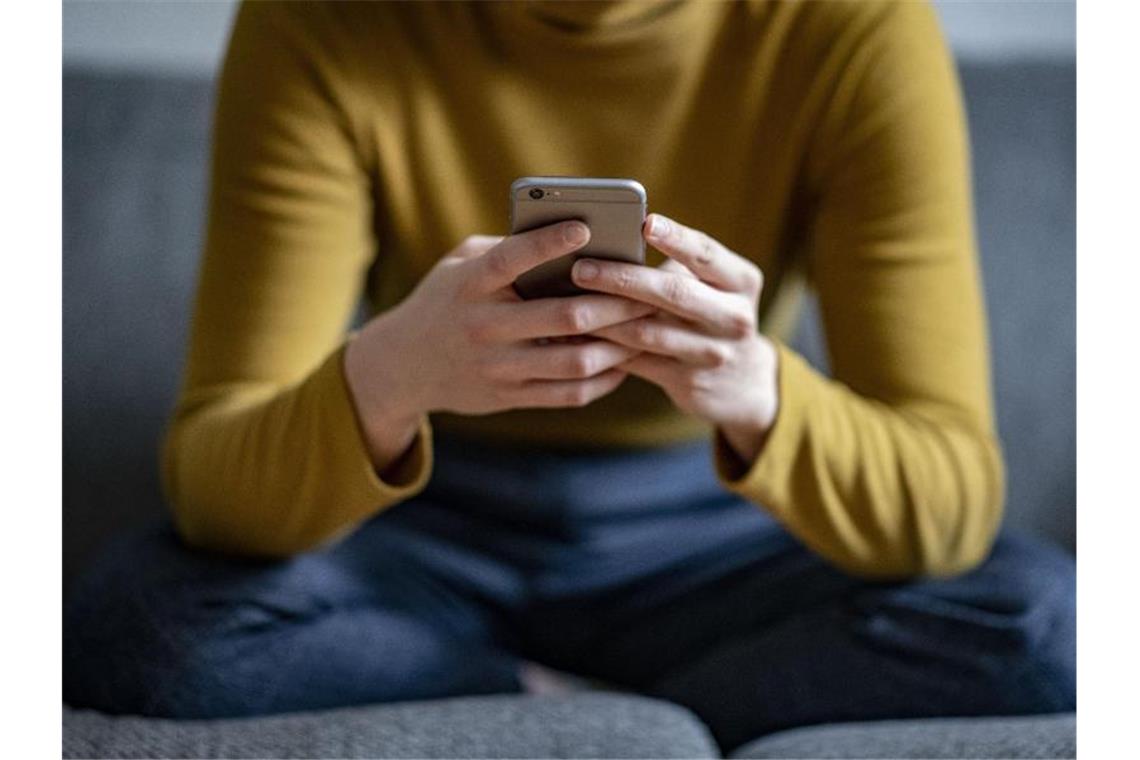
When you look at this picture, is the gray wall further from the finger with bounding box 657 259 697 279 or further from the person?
the finger with bounding box 657 259 697 279

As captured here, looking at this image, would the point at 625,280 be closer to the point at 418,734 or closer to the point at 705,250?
the point at 705,250

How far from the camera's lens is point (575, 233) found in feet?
1.71

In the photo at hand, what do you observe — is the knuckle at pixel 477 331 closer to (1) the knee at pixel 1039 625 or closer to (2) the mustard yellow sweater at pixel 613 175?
(2) the mustard yellow sweater at pixel 613 175

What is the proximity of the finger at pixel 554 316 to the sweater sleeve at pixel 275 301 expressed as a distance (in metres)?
0.12

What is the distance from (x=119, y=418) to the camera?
38.5 inches

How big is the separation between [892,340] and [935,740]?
0.24m

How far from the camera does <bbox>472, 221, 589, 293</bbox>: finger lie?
1.71 ft

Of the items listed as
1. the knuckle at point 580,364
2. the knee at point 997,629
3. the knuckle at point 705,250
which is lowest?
the knee at point 997,629

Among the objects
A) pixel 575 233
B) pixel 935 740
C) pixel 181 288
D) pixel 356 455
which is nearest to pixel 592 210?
pixel 575 233

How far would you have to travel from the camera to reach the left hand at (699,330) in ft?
1.81

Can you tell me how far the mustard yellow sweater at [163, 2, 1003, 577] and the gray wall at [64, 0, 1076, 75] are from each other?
104 mm

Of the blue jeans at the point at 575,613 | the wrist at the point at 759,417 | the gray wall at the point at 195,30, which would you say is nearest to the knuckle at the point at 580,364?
the wrist at the point at 759,417

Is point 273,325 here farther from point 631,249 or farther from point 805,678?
point 805,678

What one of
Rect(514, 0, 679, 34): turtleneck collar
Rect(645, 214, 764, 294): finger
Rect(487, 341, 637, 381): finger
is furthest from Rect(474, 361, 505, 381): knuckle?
Rect(514, 0, 679, 34): turtleneck collar
